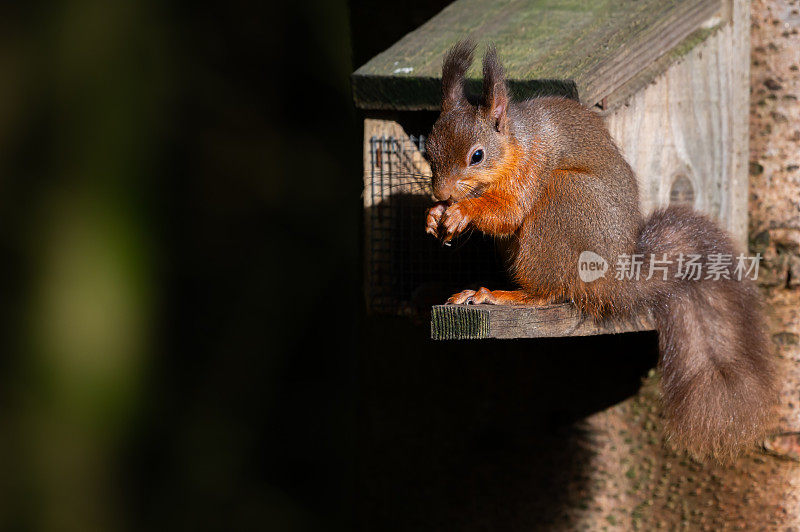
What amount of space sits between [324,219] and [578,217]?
4.98 ft

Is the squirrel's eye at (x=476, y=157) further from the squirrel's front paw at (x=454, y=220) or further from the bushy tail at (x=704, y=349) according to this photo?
the bushy tail at (x=704, y=349)

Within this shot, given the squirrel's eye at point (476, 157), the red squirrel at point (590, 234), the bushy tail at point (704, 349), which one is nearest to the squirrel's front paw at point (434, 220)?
the red squirrel at point (590, 234)

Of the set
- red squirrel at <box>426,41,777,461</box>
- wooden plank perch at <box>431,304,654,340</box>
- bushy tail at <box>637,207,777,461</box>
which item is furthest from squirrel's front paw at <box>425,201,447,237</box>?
bushy tail at <box>637,207,777,461</box>

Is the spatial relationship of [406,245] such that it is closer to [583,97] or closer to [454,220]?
[454,220]

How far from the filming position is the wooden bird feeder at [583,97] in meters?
1.77

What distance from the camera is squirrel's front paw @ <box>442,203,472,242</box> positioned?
62.4 inches

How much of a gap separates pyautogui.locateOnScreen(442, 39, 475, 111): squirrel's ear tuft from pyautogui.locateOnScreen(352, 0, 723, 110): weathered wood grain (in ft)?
0.38

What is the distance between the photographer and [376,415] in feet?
6.90

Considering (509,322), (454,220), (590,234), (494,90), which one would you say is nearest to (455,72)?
(494,90)

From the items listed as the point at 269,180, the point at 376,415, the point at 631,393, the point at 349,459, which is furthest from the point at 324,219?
the point at 631,393

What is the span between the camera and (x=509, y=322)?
1.40 m

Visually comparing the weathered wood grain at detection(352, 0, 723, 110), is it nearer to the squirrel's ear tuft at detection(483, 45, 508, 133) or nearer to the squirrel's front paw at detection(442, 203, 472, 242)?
the squirrel's ear tuft at detection(483, 45, 508, 133)

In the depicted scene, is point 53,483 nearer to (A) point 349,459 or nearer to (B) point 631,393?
(A) point 349,459

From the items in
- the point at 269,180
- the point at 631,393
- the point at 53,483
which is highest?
the point at 269,180
